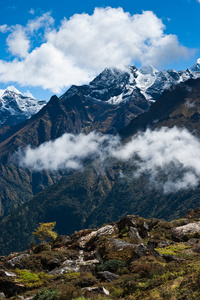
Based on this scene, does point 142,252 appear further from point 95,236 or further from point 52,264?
point 95,236

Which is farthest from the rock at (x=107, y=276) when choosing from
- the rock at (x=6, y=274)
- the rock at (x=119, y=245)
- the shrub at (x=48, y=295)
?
the rock at (x=6, y=274)

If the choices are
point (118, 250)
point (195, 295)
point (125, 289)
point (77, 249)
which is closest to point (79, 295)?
point (125, 289)

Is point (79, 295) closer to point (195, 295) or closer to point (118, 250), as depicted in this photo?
point (195, 295)

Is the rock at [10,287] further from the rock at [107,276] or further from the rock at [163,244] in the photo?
the rock at [163,244]

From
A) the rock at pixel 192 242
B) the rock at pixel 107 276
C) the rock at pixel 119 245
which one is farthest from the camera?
the rock at pixel 192 242

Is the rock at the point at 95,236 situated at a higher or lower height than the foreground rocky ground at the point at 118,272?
higher

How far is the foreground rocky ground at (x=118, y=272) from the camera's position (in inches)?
734

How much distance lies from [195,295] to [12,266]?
24.0m

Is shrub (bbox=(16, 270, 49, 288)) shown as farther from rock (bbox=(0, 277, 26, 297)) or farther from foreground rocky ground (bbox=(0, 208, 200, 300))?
rock (bbox=(0, 277, 26, 297))

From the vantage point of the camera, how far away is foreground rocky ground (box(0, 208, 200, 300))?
734 inches

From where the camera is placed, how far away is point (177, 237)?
3775 cm

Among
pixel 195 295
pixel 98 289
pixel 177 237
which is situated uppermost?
pixel 177 237

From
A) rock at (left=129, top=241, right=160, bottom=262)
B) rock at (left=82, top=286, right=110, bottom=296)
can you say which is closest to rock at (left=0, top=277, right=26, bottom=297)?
rock at (left=82, top=286, right=110, bottom=296)

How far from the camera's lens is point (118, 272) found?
80.1 ft
